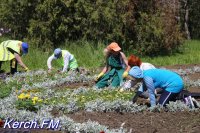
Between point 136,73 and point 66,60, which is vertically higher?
point 136,73

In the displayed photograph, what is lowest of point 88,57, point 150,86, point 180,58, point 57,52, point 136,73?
point 180,58

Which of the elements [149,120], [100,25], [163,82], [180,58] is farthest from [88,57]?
[149,120]

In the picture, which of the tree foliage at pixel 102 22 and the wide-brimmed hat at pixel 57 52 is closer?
the wide-brimmed hat at pixel 57 52

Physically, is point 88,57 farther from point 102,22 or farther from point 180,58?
point 180,58

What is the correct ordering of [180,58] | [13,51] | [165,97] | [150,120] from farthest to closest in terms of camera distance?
[180,58], [13,51], [165,97], [150,120]

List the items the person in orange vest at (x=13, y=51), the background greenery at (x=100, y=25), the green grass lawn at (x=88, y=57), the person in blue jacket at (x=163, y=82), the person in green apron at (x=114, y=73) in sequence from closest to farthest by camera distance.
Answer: the person in blue jacket at (x=163, y=82)
the person in green apron at (x=114, y=73)
the person in orange vest at (x=13, y=51)
the green grass lawn at (x=88, y=57)
the background greenery at (x=100, y=25)

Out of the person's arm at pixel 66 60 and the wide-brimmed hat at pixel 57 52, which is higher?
the wide-brimmed hat at pixel 57 52

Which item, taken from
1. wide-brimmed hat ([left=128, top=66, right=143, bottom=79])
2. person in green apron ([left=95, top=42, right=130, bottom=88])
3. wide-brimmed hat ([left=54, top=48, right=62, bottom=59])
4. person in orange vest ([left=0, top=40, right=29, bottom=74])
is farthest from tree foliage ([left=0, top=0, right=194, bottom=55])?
wide-brimmed hat ([left=128, top=66, right=143, bottom=79])

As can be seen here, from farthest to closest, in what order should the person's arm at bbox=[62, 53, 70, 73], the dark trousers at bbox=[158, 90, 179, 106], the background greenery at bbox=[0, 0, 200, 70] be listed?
1. the background greenery at bbox=[0, 0, 200, 70]
2. the person's arm at bbox=[62, 53, 70, 73]
3. the dark trousers at bbox=[158, 90, 179, 106]

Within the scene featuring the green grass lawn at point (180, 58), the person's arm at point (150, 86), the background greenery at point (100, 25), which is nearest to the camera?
the person's arm at point (150, 86)

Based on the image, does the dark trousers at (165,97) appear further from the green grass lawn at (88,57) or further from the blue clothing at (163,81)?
the green grass lawn at (88,57)

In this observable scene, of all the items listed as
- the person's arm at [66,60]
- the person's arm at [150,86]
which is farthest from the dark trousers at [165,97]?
the person's arm at [66,60]

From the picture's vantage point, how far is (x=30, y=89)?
10383 mm

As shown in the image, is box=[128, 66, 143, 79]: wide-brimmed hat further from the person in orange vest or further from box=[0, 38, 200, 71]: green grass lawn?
box=[0, 38, 200, 71]: green grass lawn
